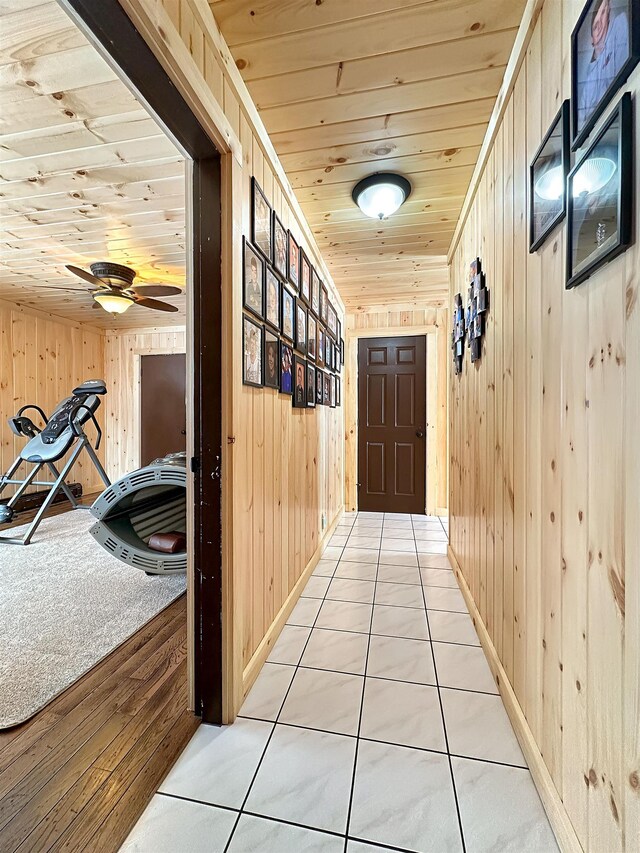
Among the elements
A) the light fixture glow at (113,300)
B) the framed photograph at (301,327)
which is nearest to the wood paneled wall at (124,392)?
the light fixture glow at (113,300)

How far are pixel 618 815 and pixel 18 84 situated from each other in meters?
2.80

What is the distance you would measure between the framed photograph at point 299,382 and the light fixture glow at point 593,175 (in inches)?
58.3

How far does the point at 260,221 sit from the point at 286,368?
0.70m

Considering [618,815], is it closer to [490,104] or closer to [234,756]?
[234,756]

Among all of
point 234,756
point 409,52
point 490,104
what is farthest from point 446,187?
point 234,756

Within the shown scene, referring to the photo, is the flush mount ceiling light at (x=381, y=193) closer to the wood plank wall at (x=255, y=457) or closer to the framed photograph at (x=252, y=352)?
the wood plank wall at (x=255, y=457)

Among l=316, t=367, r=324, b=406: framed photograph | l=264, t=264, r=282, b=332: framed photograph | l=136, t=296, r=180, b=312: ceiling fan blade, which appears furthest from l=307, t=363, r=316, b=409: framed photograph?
l=136, t=296, r=180, b=312: ceiling fan blade

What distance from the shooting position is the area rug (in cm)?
151

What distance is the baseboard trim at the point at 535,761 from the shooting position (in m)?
0.91

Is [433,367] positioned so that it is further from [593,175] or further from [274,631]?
[593,175]

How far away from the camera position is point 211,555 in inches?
51.9

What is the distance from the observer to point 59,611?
2031mm

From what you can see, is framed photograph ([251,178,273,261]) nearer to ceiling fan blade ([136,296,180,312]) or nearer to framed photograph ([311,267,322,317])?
framed photograph ([311,267,322,317])

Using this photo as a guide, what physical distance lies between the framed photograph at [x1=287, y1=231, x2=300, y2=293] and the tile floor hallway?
6.12 feet
